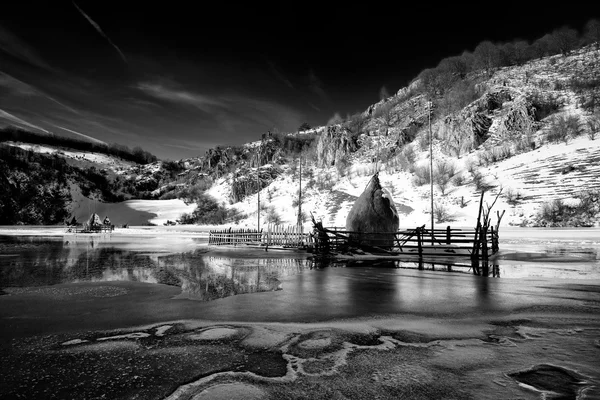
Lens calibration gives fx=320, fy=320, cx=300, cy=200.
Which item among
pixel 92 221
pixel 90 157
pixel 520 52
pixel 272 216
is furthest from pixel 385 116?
pixel 90 157

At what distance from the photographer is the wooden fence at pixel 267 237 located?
21469 mm

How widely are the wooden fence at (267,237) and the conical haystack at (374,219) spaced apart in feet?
11.9

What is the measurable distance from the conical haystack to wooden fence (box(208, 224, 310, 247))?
362cm

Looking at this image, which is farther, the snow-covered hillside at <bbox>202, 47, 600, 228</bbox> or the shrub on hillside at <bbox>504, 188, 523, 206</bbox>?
the snow-covered hillside at <bbox>202, 47, 600, 228</bbox>

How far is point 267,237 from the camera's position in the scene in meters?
21.7

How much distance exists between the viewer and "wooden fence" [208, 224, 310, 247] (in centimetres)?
2147

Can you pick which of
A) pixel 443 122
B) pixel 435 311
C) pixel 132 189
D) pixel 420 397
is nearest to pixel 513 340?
pixel 435 311

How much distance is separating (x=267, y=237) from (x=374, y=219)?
23.8 ft

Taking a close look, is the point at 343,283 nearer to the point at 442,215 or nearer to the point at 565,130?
the point at 442,215

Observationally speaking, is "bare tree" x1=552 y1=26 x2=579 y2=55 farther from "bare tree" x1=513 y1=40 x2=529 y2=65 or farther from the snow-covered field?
the snow-covered field

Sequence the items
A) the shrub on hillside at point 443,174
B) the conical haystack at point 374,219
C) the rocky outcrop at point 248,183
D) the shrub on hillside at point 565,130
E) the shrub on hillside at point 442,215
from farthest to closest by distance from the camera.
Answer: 1. the rocky outcrop at point 248,183
2. the shrub on hillside at point 443,174
3. the shrub on hillside at point 565,130
4. the shrub on hillside at point 442,215
5. the conical haystack at point 374,219

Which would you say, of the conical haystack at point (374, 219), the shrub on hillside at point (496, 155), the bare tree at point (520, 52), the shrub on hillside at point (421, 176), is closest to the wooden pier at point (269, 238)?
the conical haystack at point (374, 219)

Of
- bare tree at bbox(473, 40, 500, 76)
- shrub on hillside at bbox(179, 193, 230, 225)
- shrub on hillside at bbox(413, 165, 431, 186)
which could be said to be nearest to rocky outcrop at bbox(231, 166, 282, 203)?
shrub on hillside at bbox(179, 193, 230, 225)

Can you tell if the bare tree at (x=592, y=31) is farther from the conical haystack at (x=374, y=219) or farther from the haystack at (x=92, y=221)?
the haystack at (x=92, y=221)
